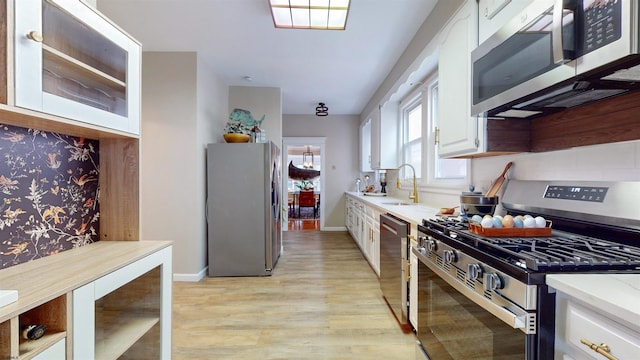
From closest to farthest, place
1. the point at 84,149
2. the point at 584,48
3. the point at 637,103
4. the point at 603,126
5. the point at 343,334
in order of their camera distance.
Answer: the point at 584,48
the point at 637,103
the point at 603,126
the point at 84,149
the point at 343,334

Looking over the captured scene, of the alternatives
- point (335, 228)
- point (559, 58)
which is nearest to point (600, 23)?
point (559, 58)

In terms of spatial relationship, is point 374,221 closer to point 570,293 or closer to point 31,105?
point 570,293

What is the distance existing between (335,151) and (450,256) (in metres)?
5.35

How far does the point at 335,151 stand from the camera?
6.52 metres

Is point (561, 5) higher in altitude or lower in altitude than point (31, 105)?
higher

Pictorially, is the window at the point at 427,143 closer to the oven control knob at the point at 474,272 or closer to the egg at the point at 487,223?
the egg at the point at 487,223

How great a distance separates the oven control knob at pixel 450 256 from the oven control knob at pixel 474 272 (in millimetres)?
115

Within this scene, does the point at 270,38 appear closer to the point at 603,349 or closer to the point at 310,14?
the point at 310,14

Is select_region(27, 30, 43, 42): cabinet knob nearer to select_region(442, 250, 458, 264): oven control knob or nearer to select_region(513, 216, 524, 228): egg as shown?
select_region(442, 250, 458, 264): oven control knob

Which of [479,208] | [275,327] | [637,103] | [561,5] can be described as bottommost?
[275,327]

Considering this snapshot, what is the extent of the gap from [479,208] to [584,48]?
91 cm

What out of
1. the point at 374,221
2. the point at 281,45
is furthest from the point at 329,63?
the point at 374,221

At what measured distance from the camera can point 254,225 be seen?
3.47 m

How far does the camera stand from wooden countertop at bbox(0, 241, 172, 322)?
0.87 metres
